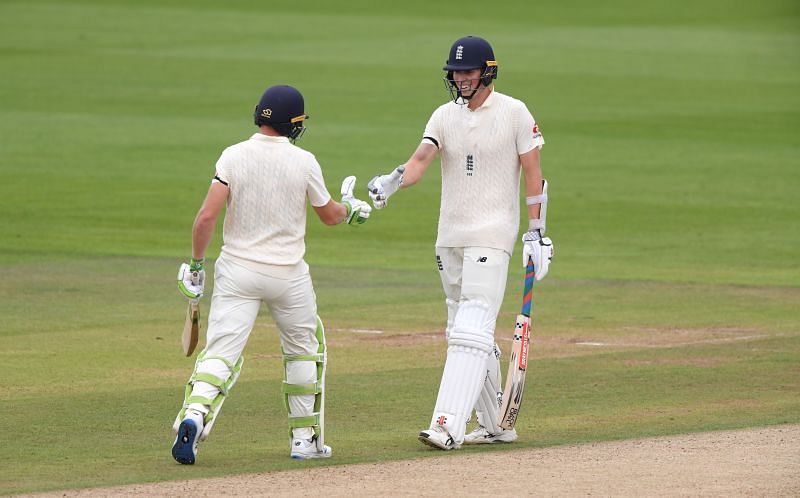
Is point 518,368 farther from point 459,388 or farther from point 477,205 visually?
point 477,205

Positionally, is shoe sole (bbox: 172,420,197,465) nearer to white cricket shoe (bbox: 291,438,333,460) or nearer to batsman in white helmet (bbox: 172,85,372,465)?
batsman in white helmet (bbox: 172,85,372,465)

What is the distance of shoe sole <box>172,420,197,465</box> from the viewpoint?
28.1 feet

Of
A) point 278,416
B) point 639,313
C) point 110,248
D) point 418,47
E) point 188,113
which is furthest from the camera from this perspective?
point 418,47

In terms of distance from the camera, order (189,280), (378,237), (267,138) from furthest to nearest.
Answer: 1. (378,237)
2. (189,280)
3. (267,138)

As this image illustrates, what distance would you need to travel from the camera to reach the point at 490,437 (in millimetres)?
9648

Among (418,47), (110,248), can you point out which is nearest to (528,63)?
(418,47)

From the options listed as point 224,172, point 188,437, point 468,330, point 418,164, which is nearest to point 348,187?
point 418,164

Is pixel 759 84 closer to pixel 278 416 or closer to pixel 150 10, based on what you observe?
pixel 150 10

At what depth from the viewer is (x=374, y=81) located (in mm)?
36000

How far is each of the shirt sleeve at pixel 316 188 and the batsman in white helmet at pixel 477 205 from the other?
22.1 inches

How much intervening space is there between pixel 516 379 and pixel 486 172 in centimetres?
112

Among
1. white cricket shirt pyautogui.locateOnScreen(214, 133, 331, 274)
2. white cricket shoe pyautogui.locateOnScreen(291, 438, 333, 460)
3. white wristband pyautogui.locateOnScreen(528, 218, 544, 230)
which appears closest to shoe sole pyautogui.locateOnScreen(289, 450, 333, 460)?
white cricket shoe pyautogui.locateOnScreen(291, 438, 333, 460)

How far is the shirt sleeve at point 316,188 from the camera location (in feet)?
29.3

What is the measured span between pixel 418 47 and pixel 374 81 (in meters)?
7.09
